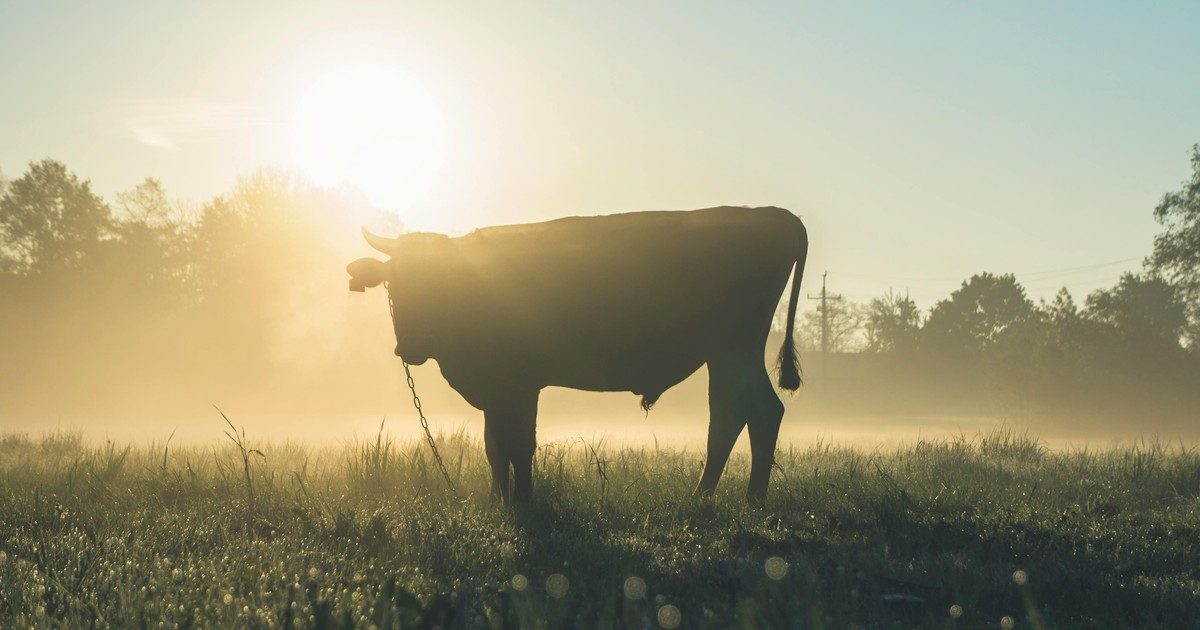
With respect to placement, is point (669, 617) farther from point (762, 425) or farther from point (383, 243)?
point (383, 243)

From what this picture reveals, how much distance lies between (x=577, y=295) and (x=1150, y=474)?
21.8 ft

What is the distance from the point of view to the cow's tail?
909 cm

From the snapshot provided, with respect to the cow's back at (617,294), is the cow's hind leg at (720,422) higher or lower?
lower

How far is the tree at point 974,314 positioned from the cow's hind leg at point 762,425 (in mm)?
65092

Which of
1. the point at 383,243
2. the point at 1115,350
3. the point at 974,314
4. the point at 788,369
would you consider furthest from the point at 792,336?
the point at 974,314

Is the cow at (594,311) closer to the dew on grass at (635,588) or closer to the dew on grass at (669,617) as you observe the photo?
the dew on grass at (635,588)

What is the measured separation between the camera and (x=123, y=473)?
9.45 meters

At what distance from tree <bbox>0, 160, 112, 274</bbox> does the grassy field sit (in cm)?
4001

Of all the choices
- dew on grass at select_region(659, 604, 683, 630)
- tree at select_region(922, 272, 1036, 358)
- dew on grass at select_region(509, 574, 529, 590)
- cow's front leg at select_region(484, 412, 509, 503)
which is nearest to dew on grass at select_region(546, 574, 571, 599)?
dew on grass at select_region(509, 574, 529, 590)

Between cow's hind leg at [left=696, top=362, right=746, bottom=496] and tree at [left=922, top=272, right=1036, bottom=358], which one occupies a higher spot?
tree at [left=922, top=272, right=1036, bottom=358]

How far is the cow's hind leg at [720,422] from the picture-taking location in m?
8.49

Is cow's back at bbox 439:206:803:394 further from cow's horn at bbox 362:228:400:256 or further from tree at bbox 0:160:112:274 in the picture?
tree at bbox 0:160:112:274

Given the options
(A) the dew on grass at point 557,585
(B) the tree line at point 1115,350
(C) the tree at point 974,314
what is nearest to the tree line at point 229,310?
(B) the tree line at point 1115,350

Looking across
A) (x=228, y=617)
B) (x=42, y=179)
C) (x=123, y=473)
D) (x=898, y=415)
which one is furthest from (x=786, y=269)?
(x=898, y=415)
